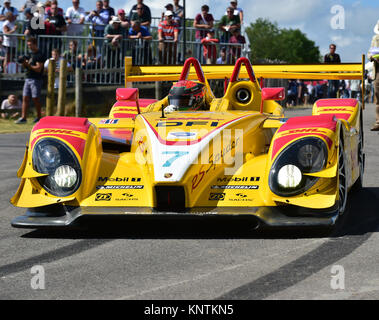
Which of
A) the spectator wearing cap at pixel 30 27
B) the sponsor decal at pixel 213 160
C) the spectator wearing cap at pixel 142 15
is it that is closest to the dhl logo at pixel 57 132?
the sponsor decal at pixel 213 160

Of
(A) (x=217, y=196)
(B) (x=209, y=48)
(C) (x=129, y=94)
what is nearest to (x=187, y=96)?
(C) (x=129, y=94)

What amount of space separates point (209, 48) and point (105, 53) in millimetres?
2883

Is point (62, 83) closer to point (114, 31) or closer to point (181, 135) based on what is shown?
point (114, 31)

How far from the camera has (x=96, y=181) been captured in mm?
6301

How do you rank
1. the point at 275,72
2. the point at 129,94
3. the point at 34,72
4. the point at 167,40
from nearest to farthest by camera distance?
the point at 129,94 < the point at 275,72 < the point at 34,72 < the point at 167,40

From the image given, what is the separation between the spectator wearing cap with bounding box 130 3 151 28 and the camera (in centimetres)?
1964

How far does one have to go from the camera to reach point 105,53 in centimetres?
2086

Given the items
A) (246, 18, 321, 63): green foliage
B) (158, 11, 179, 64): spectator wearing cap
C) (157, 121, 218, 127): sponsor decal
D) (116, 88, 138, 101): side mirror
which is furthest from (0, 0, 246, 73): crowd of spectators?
(246, 18, 321, 63): green foliage

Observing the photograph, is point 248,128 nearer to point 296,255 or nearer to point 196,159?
point 196,159

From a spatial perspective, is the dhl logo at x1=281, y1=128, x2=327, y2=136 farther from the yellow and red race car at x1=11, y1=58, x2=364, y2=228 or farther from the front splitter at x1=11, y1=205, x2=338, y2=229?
the front splitter at x1=11, y1=205, x2=338, y2=229

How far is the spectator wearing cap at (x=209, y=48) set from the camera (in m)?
21.1

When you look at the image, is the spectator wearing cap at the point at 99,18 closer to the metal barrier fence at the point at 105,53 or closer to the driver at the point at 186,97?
the metal barrier fence at the point at 105,53

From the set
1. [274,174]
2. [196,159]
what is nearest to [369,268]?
[274,174]

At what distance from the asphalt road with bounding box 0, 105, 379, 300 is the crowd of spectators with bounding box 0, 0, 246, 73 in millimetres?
13918
